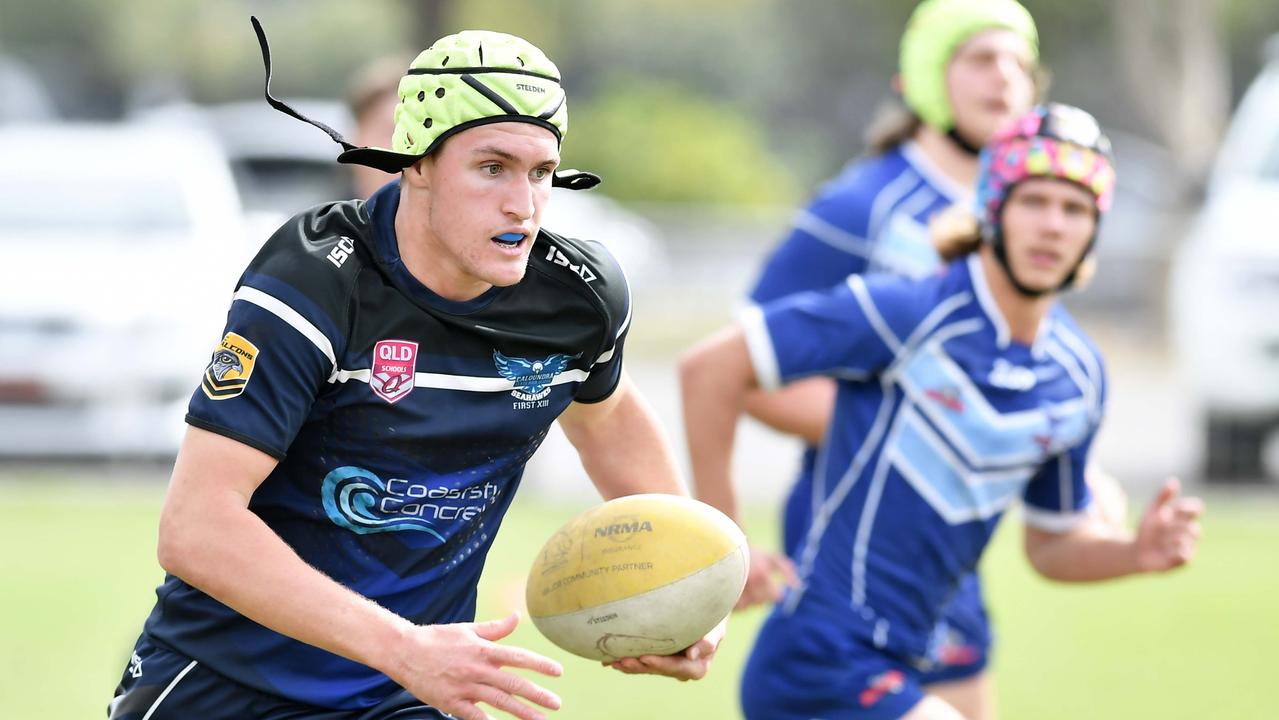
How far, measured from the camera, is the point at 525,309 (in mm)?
4094

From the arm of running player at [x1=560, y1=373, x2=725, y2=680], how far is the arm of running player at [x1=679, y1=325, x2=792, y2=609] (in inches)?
31.6

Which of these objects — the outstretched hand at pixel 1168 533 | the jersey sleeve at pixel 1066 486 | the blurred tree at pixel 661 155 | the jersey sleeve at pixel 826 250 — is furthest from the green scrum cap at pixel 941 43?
the blurred tree at pixel 661 155

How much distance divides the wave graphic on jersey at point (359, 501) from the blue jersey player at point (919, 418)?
5.21 feet

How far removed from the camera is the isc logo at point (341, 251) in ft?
12.5

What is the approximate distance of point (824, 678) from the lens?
202 inches

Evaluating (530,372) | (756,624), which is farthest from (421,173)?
(756,624)

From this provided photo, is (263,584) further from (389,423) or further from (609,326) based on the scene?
(609,326)

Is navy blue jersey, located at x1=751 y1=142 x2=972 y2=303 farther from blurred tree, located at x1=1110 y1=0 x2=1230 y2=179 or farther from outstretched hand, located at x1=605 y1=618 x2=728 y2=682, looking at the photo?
blurred tree, located at x1=1110 y1=0 x2=1230 y2=179

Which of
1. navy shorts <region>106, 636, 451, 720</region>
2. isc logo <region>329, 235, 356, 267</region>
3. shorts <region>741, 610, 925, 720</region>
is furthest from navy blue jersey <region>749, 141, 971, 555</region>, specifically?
isc logo <region>329, 235, 356, 267</region>

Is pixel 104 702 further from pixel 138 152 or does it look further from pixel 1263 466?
pixel 1263 466

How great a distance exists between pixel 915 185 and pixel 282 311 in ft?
10.3

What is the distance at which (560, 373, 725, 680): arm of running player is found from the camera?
4.49m

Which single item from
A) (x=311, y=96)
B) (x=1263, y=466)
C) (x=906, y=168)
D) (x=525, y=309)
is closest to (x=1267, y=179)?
(x=1263, y=466)

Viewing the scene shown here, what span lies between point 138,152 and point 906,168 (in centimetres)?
958
